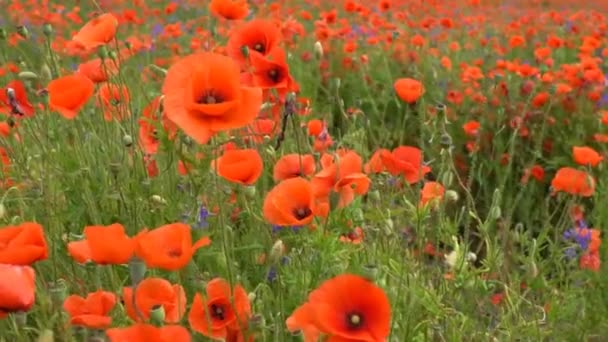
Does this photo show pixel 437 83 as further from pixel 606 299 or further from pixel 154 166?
pixel 154 166

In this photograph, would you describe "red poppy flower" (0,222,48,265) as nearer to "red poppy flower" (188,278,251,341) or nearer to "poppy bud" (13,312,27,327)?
"poppy bud" (13,312,27,327)

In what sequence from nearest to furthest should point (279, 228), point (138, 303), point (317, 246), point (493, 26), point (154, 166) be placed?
1. point (138, 303)
2. point (317, 246)
3. point (279, 228)
4. point (154, 166)
5. point (493, 26)

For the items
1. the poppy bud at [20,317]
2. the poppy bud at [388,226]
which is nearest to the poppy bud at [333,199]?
the poppy bud at [388,226]

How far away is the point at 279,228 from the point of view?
1.86 m

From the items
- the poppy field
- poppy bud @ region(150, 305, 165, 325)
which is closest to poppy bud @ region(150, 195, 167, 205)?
the poppy field

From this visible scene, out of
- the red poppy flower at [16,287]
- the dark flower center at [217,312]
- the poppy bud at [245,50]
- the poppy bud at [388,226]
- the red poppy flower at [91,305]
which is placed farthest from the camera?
the poppy bud at [245,50]

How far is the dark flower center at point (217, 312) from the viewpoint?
1.41 metres

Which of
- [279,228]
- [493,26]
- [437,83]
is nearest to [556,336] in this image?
[279,228]

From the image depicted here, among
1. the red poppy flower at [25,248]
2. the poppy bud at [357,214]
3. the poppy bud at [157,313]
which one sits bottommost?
the poppy bud at [357,214]

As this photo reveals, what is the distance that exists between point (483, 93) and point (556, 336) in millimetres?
2225

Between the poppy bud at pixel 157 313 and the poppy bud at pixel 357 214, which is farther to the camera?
the poppy bud at pixel 357 214

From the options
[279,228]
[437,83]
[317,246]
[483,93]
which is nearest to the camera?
[317,246]

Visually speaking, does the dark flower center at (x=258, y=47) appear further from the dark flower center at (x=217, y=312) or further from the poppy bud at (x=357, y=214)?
the dark flower center at (x=217, y=312)

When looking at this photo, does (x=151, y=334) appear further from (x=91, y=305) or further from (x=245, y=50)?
(x=245, y=50)
